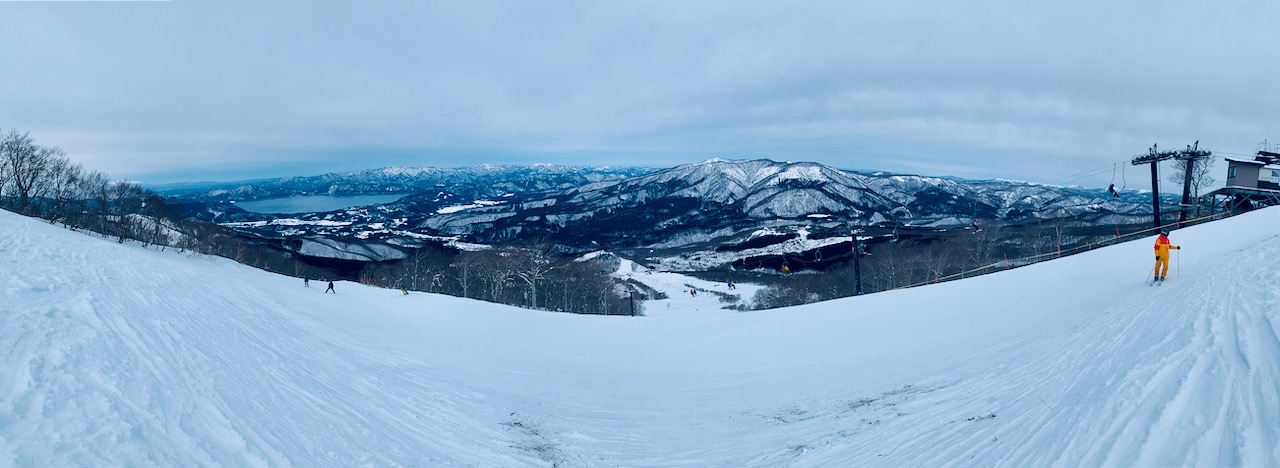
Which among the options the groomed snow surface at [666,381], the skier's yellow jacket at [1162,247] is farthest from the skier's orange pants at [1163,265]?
the groomed snow surface at [666,381]

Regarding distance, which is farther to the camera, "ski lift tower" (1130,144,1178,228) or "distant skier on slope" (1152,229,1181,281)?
"ski lift tower" (1130,144,1178,228)

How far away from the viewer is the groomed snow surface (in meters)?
5.32

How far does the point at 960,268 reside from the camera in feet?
175

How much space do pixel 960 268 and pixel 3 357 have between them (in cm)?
6416

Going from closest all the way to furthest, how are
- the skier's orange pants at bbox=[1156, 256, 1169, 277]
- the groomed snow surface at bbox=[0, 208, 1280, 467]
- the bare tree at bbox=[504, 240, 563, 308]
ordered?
the groomed snow surface at bbox=[0, 208, 1280, 467]
the skier's orange pants at bbox=[1156, 256, 1169, 277]
the bare tree at bbox=[504, 240, 563, 308]

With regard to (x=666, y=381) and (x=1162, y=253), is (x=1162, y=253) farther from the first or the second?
(x=666, y=381)

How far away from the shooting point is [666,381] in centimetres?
1464

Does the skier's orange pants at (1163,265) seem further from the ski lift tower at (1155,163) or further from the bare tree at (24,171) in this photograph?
the bare tree at (24,171)

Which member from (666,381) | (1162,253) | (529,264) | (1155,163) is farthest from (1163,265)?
(529,264)

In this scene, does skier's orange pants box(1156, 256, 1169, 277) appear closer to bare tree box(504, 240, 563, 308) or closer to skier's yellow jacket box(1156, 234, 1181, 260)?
skier's yellow jacket box(1156, 234, 1181, 260)

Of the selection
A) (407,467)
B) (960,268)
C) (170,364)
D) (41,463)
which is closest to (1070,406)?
(407,467)

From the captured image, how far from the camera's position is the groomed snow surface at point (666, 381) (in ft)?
17.5

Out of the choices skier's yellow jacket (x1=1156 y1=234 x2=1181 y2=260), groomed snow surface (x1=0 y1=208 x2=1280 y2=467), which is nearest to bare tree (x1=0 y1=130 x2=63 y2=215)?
groomed snow surface (x1=0 y1=208 x2=1280 y2=467)

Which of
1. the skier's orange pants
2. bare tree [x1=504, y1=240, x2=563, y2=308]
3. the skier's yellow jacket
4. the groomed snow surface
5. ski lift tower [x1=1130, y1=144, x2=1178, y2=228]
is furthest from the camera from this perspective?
bare tree [x1=504, y1=240, x2=563, y2=308]
